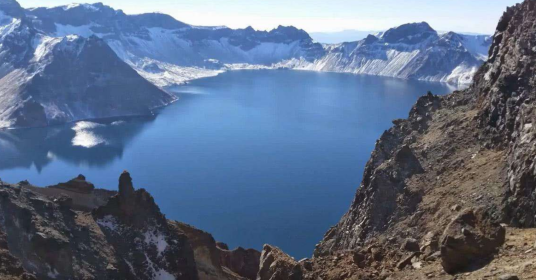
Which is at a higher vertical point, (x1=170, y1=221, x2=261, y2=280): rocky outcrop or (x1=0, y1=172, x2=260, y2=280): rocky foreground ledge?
(x1=0, y1=172, x2=260, y2=280): rocky foreground ledge

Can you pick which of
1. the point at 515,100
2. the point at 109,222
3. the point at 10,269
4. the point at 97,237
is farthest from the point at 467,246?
the point at 109,222

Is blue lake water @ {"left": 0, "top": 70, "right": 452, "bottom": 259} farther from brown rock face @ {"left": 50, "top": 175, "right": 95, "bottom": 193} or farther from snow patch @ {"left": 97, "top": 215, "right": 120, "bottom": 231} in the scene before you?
snow patch @ {"left": 97, "top": 215, "right": 120, "bottom": 231}

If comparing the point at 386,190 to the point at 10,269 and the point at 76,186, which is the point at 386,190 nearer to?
the point at 10,269

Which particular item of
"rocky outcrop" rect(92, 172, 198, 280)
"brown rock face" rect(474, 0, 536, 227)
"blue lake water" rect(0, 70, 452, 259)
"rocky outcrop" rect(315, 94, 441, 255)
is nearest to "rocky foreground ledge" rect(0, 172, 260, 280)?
"rocky outcrop" rect(92, 172, 198, 280)

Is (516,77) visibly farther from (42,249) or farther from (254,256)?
(42,249)

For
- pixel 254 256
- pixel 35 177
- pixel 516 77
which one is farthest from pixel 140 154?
pixel 516 77

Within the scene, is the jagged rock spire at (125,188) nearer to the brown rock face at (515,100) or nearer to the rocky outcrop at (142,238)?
the rocky outcrop at (142,238)

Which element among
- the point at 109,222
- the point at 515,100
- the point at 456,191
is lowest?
the point at 109,222
